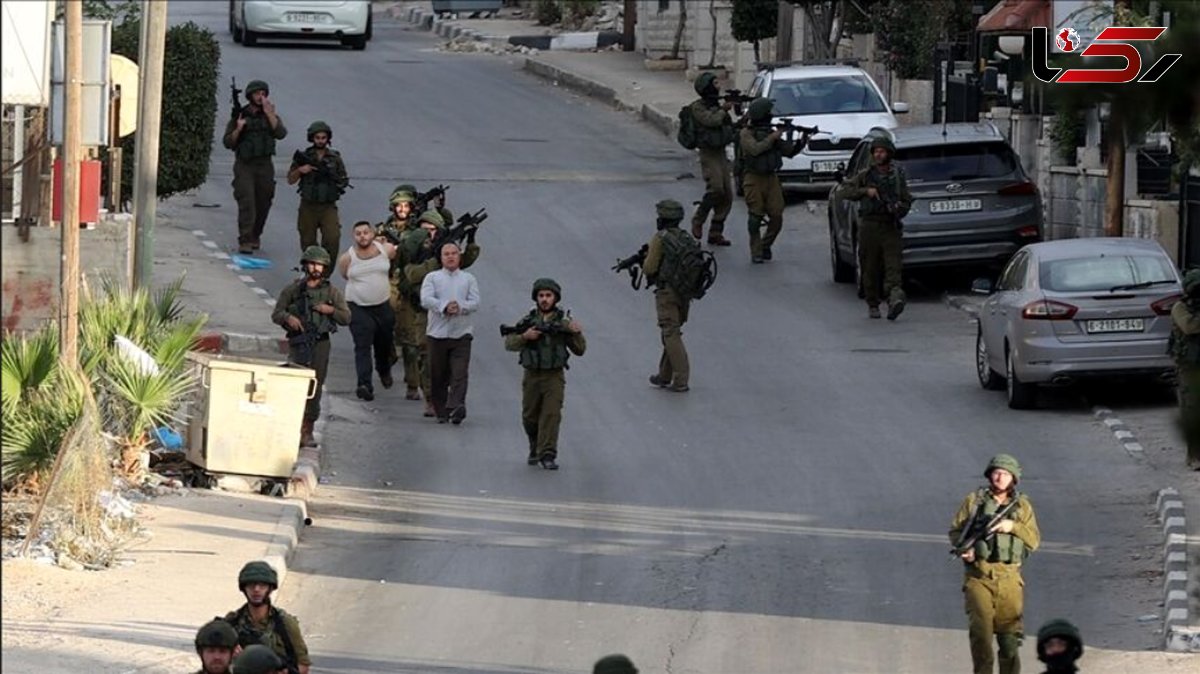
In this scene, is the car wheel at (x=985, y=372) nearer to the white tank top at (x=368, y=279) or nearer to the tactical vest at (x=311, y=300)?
the white tank top at (x=368, y=279)

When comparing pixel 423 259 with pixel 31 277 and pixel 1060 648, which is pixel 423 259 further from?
pixel 1060 648

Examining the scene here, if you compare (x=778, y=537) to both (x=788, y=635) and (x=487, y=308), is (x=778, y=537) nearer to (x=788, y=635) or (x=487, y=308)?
(x=788, y=635)

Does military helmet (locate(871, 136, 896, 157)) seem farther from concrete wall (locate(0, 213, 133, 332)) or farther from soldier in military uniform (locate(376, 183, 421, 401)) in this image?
concrete wall (locate(0, 213, 133, 332))

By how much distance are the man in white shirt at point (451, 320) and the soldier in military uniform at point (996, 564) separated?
730 cm

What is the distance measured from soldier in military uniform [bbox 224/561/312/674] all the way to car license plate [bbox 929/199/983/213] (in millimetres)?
14565

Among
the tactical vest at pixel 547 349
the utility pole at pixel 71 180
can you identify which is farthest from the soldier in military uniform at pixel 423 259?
the utility pole at pixel 71 180

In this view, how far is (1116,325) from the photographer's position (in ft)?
62.2

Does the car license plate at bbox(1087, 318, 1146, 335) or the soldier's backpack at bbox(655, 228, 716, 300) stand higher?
the soldier's backpack at bbox(655, 228, 716, 300)

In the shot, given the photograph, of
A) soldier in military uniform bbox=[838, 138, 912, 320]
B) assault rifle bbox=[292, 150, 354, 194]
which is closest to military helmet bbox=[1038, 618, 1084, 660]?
soldier in military uniform bbox=[838, 138, 912, 320]

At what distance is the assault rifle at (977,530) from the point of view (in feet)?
39.5

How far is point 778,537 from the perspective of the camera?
15.7 meters

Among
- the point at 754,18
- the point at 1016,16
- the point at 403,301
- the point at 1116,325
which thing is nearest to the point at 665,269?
the point at 403,301

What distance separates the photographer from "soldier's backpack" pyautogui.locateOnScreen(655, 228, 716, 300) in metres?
20.0

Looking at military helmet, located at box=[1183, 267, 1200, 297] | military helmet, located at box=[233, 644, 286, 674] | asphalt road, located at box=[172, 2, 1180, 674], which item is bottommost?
asphalt road, located at box=[172, 2, 1180, 674]
